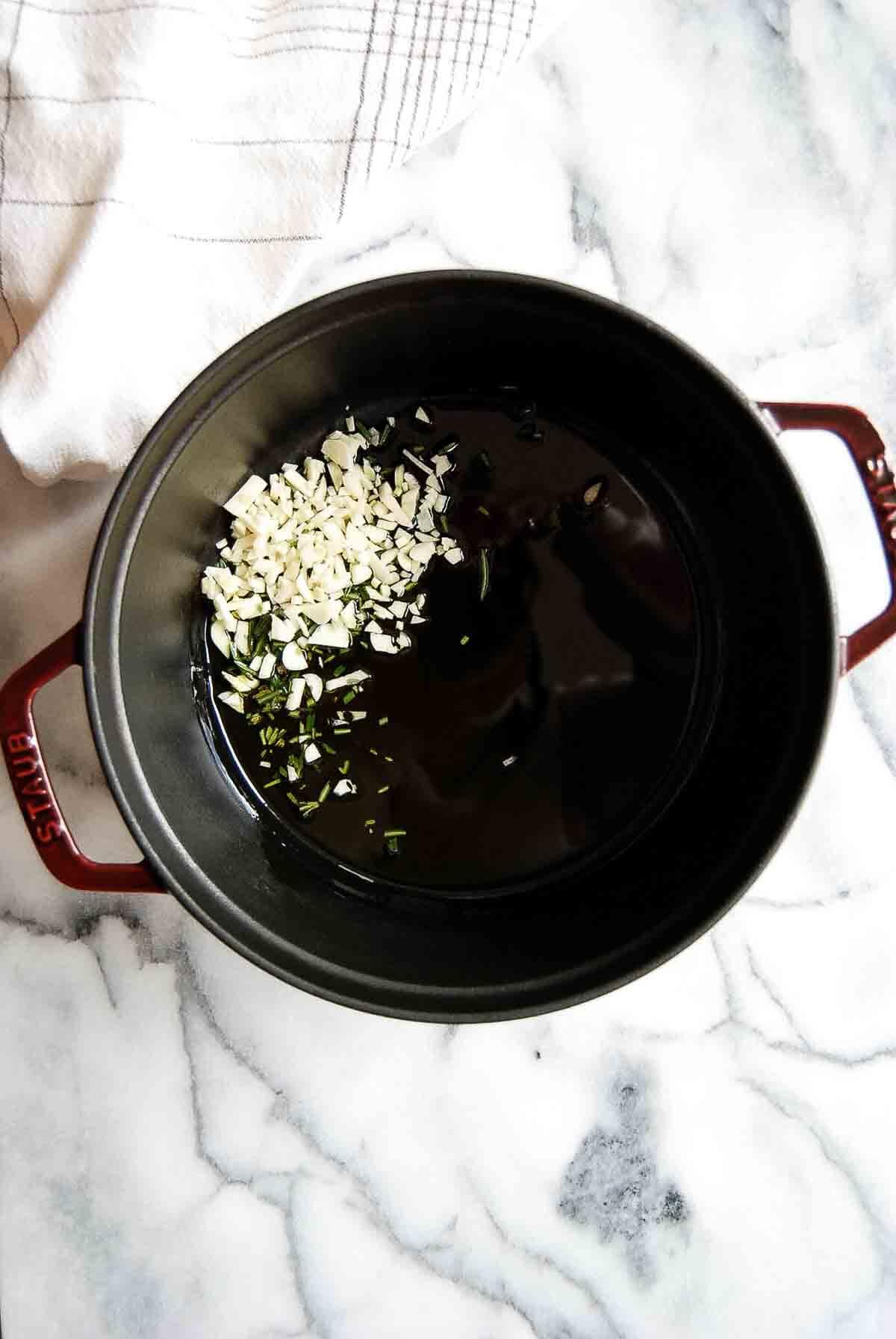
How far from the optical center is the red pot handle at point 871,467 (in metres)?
0.65

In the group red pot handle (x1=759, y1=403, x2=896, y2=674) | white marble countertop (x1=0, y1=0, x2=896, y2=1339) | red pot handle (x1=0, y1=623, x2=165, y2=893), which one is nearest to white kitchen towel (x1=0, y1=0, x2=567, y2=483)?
white marble countertop (x1=0, y1=0, x2=896, y2=1339)

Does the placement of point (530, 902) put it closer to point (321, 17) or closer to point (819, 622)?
point (819, 622)

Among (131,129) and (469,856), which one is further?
(469,856)

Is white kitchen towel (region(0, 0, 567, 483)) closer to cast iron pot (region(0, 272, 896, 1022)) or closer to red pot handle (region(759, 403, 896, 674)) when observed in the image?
cast iron pot (region(0, 272, 896, 1022))

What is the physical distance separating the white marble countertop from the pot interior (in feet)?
0.25

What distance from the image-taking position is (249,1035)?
0.82m

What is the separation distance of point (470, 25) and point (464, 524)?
0.35 m

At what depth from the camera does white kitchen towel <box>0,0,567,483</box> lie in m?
0.72

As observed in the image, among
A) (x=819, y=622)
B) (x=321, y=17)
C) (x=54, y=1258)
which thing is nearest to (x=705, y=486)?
(x=819, y=622)

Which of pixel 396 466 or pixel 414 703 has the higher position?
pixel 396 466

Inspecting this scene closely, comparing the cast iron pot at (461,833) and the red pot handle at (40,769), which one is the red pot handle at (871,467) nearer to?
the cast iron pot at (461,833)

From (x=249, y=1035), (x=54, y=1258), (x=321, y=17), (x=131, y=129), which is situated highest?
(x=321, y=17)

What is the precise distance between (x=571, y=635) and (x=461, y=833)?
0.61 feet

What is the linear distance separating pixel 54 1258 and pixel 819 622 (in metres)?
0.77
